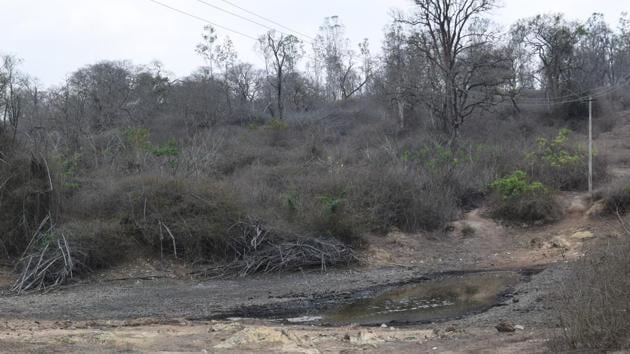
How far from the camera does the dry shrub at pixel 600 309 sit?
689 cm

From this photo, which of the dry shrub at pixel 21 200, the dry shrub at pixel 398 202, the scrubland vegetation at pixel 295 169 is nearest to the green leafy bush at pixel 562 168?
the scrubland vegetation at pixel 295 169

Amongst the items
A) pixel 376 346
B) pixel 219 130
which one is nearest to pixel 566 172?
pixel 376 346

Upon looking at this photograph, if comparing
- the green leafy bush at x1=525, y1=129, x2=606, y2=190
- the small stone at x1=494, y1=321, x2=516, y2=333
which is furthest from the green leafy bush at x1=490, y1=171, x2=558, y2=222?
the small stone at x1=494, y1=321, x2=516, y2=333

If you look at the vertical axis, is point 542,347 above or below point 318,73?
below

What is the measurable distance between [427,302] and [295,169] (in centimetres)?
1831

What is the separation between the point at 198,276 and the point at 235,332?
1014 centimetres

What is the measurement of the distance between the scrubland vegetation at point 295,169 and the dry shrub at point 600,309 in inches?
1.4

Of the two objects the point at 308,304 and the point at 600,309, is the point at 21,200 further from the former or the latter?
the point at 600,309

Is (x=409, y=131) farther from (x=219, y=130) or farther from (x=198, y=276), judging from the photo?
(x=198, y=276)

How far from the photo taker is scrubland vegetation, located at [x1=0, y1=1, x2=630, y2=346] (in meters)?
21.1

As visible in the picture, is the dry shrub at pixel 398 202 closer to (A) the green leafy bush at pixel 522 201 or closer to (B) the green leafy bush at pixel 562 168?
(A) the green leafy bush at pixel 522 201

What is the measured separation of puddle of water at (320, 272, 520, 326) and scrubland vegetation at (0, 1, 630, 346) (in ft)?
15.3

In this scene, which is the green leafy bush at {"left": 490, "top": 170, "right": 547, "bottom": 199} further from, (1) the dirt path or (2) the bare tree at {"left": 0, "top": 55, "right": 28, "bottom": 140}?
(2) the bare tree at {"left": 0, "top": 55, "right": 28, "bottom": 140}

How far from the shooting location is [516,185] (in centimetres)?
2764
